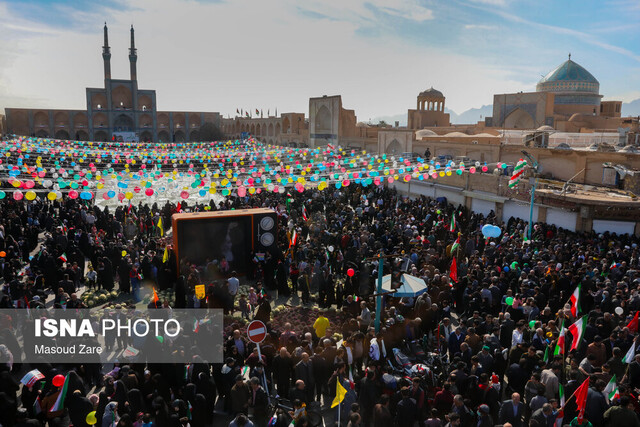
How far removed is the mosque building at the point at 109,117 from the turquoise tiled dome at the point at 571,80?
50.7 metres

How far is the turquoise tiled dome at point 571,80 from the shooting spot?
134 feet

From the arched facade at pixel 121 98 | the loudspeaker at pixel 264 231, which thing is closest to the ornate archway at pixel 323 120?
the loudspeaker at pixel 264 231

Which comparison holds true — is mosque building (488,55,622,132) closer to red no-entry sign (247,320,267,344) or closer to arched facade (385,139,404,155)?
arched facade (385,139,404,155)

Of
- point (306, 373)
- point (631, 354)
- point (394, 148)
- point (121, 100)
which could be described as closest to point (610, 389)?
point (631, 354)

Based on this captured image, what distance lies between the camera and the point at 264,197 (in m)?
22.2

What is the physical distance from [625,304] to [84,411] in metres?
9.92

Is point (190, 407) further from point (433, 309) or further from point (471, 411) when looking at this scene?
point (433, 309)

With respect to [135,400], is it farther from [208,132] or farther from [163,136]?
[163,136]

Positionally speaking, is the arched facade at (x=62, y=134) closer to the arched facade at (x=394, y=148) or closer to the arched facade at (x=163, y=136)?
the arched facade at (x=163, y=136)

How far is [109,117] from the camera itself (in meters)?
64.8

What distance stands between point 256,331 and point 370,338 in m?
2.20

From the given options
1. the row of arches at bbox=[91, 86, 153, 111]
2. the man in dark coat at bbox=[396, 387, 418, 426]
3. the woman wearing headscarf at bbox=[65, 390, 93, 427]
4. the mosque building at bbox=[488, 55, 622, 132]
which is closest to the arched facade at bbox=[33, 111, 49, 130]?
the row of arches at bbox=[91, 86, 153, 111]

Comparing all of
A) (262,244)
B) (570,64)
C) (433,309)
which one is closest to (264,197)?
(262,244)

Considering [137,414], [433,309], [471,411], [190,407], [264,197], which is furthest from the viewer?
[264,197]
